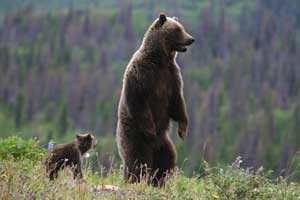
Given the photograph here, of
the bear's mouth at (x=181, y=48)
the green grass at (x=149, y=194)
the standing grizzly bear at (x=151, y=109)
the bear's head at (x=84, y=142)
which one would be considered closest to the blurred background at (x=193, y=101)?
the bear's head at (x=84, y=142)

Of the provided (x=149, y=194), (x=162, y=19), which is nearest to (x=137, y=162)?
(x=162, y=19)

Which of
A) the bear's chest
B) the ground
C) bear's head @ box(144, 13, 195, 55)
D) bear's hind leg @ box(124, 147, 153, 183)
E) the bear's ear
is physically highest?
the bear's ear

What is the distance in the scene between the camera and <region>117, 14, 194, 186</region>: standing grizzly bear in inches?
418

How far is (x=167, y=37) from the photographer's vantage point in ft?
37.3

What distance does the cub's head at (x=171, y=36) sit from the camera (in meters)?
11.4

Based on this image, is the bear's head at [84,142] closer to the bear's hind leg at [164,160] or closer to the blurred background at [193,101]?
the bear's hind leg at [164,160]

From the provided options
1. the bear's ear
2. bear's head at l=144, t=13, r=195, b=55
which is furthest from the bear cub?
the bear's ear

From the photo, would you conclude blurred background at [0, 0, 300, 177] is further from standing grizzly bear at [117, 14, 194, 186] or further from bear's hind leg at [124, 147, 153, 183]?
bear's hind leg at [124, 147, 153, 183]

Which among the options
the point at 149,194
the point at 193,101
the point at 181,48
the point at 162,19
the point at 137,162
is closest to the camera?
the point at 149,194

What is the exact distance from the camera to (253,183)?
7.38 meters

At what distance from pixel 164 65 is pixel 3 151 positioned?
2.93 metres

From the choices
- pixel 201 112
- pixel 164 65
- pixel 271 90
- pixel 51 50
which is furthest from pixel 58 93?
pixel 164 65

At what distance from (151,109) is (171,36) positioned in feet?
4.57

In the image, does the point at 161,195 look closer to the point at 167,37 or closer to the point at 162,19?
the point at 167,37
